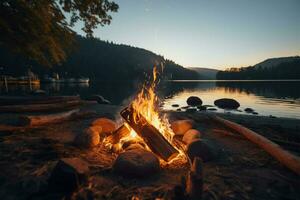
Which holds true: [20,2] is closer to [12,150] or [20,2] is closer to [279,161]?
[12,150]

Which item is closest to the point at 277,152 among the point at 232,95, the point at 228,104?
the point at 228,104

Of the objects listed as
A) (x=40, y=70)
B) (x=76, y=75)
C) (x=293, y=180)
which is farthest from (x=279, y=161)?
(x=76, y=75)

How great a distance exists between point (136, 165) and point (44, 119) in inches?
285

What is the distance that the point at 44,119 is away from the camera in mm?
10648

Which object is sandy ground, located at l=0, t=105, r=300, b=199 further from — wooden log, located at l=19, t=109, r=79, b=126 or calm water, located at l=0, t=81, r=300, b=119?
calm water, located at l=0, t=81, r=300, b=119

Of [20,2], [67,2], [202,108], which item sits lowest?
[202,108]

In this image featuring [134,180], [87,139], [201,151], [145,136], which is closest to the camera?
[134,180]

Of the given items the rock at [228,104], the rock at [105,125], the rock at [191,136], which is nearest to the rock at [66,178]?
the rock at [191,136]

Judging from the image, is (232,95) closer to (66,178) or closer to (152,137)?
(152,137)

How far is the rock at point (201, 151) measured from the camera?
260 inches

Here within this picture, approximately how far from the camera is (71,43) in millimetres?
12500

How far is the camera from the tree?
973cm

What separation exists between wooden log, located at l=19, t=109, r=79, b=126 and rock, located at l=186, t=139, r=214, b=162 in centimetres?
726

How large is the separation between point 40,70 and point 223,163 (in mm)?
138461
